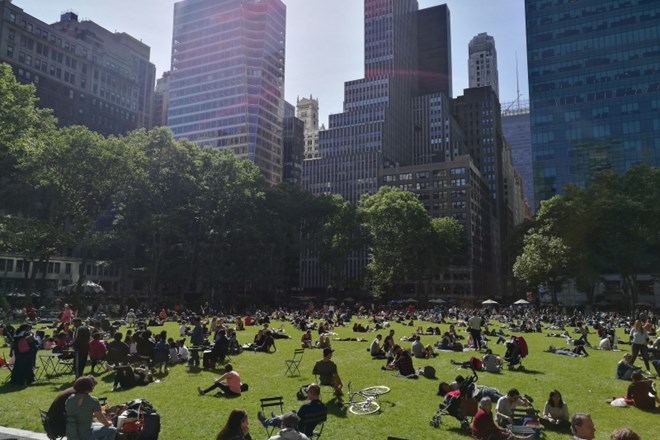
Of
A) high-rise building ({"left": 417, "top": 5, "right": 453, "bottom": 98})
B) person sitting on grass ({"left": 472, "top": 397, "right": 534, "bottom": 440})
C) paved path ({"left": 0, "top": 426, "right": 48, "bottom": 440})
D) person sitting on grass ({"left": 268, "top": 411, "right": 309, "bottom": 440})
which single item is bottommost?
paved path ({"left": 0, "top": 426, "right": 48, "bottom": 440})

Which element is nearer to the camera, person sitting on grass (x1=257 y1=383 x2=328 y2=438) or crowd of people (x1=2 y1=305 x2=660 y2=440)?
crowd of people (x1=2 y1=305 x2=660 y2=440)

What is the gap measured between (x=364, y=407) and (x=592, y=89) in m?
Answer: 114

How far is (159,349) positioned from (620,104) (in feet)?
370

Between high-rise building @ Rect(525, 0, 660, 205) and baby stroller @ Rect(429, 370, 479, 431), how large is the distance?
103718mm

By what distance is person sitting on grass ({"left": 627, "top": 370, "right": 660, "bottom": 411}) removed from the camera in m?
13.1

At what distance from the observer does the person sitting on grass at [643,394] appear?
42.9 ft

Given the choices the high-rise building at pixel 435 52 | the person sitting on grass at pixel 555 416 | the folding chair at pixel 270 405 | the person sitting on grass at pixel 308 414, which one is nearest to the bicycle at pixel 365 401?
the folding chair at pixel 270 405

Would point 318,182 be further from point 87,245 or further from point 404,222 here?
point 87,245

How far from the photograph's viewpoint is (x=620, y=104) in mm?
102750

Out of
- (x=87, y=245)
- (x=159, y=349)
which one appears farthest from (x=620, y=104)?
(x=159, y=349)

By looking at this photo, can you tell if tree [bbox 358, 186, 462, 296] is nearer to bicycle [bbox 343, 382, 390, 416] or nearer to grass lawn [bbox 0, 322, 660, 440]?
grass lawn [bbox 0, 322, 660, 440]

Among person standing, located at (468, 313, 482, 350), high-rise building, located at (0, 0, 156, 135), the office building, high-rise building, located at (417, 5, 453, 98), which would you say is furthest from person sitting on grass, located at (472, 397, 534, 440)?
high-rise building, located at (417, 5, 453, 98)

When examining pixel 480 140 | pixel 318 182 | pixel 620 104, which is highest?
pixel 480 140

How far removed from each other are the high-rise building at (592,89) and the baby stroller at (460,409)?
103718mm
